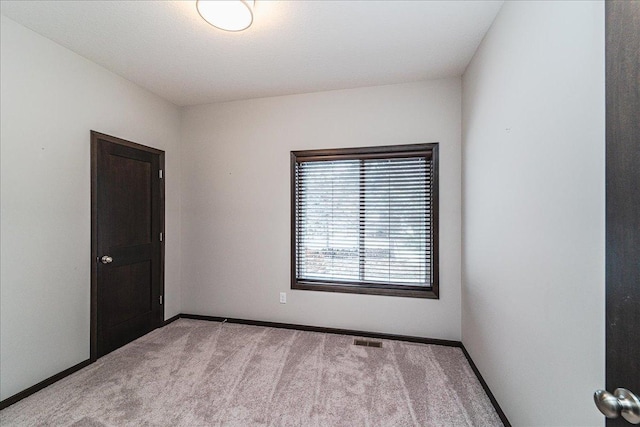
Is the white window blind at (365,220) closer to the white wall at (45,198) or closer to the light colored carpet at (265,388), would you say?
the light colored carpet at (265,388)

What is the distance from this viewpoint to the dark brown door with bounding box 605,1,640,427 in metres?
0.58

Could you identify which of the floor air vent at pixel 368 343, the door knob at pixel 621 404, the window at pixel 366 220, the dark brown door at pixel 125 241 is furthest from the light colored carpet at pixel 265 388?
the door knob at pixel 621 404

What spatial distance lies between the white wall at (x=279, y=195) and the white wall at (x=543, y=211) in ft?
2.06

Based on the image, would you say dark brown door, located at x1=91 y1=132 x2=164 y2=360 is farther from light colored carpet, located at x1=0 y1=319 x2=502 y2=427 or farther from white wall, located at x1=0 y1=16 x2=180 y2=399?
light colored carpet, located at x1=0 y1=319 x2=502 y2=427

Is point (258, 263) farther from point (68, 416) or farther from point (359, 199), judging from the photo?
point (68, 416)

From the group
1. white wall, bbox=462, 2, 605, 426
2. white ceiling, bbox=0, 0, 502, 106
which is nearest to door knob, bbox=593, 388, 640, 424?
white wall, bbox=462, 2, 605, 426

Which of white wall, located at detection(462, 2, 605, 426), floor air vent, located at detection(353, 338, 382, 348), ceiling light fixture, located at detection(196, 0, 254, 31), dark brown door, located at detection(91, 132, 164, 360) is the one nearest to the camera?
white wall, located at detection(462, 2, 605, 426)

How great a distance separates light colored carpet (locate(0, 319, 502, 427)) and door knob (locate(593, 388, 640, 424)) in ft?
4.86

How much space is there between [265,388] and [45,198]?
2324 mm

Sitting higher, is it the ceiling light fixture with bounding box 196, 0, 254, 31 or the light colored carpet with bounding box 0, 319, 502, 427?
the ceiling light fixture with bounding box 196, 0, 254, 31

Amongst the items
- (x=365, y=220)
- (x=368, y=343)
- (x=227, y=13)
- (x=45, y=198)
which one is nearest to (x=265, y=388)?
(x=368, y=343)

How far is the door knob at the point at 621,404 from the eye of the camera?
57cm

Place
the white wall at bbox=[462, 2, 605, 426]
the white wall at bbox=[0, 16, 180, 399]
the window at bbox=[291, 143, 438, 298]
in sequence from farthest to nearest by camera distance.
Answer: the window at bbox=[291, 143, 438, 298], the white wall at bbox=[0, 16, 180, 399], the white wall at bbox=[462, 2, 605, 426]

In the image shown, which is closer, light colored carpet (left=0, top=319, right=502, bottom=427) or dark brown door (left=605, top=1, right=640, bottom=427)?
dark brown door (left=605, top=1, right=640, bottom=427)
